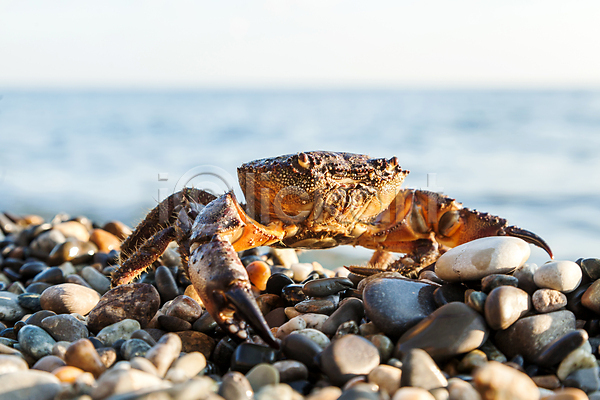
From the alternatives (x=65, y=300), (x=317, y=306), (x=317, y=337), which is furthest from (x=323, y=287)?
(x=65, y=300)

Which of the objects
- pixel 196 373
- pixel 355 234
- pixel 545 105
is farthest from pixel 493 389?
pixel 545 105

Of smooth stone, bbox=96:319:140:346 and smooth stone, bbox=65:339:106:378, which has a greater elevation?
smooth stone, bbox=65:339:106:378

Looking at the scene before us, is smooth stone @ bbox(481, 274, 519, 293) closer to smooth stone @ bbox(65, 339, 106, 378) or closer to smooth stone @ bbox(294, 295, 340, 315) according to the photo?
smooth stone @ bbox(294, 295, 340, 315)

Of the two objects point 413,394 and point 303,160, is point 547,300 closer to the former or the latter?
point 413,394

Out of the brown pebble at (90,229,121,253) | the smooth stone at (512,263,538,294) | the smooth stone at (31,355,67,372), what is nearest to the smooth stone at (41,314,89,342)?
the smooth stone at (31,355,67,372)

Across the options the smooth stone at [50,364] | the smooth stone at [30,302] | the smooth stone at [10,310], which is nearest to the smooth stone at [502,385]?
the smooth stone at [50,364]

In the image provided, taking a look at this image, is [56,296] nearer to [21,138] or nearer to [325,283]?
[325,283]
